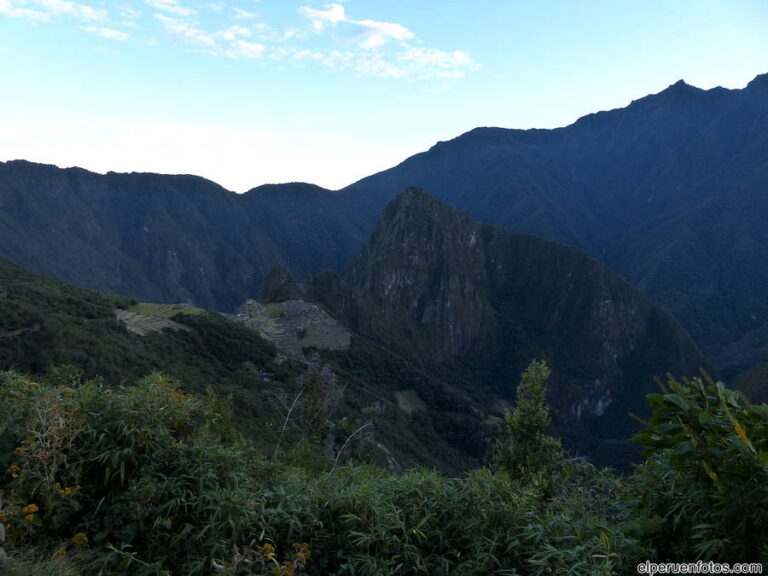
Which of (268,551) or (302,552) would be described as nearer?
(268,551)

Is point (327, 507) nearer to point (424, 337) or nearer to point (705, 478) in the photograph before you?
point (705, 478)

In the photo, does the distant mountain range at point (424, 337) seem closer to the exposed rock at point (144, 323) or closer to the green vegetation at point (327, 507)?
the exposed rock at point (144, 323)

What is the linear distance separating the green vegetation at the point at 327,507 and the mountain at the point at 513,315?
124m

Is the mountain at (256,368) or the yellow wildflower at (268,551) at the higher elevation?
the yellow wildflower at (268,551)

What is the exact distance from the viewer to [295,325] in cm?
7181

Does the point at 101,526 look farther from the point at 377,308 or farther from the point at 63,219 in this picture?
the point at 63,219

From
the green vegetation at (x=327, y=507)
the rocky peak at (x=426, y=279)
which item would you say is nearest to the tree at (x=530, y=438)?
the green vegetation at (x=327, y=507)

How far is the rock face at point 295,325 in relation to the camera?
65688 millimetres

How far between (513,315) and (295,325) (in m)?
113

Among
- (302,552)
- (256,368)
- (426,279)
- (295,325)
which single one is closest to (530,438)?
(302,552)

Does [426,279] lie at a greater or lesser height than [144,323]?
lesser

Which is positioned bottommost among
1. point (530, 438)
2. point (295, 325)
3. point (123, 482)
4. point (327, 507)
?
point (295, 325)

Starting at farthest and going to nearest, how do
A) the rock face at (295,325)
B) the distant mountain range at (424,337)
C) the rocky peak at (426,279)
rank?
the rocky peak at (426,279) < the rock face at (295,325) < the distant mountain range at (424,337)

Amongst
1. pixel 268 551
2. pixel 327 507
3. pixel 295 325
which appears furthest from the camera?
pixel 295 325
